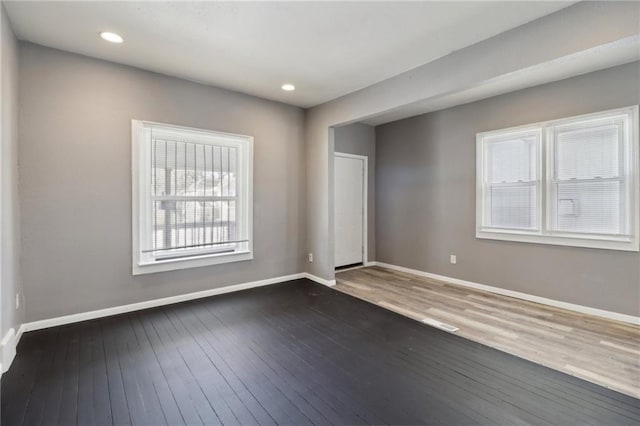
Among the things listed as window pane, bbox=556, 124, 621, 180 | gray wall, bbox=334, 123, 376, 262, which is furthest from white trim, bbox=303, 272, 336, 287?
window pane, bbox=556, 124, 621, 180

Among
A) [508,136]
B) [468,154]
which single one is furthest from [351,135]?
[508,136]

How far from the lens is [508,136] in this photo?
409 centimetres

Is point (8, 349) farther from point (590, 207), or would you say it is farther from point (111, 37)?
point (590, 207)

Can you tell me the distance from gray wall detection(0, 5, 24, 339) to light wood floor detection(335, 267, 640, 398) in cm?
342

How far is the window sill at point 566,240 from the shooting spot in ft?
10.4

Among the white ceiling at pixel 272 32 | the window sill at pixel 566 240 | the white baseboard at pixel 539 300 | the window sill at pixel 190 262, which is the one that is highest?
the white ceiling at pixel 272 32

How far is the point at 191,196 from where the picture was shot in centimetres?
382

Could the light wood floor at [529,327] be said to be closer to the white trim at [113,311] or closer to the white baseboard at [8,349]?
the white trim at [113,311]

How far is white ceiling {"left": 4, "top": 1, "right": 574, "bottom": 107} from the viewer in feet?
7.46

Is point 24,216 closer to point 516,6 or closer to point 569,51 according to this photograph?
point 516,6

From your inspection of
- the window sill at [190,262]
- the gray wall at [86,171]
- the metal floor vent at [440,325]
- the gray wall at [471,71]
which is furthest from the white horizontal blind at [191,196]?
the metal floor vent at [440,325]

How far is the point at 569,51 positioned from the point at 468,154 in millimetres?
2372

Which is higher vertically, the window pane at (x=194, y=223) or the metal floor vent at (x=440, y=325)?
the window pane at (x=194, y=223)

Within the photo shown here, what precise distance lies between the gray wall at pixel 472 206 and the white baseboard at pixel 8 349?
16.4 ft
